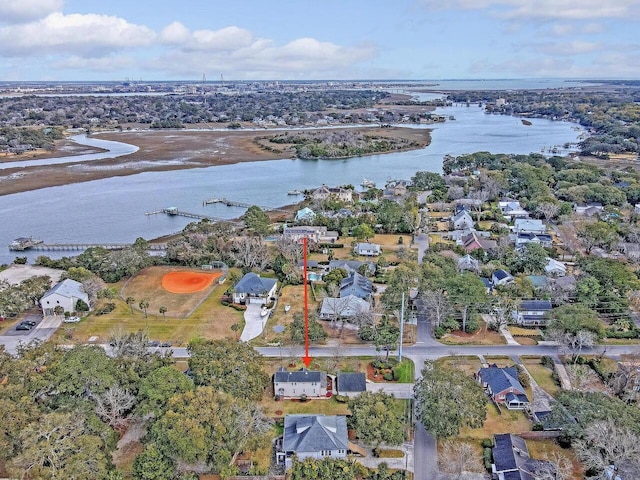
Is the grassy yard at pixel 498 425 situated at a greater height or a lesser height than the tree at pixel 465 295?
lesser

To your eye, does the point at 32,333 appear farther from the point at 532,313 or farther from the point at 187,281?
the point at 532,313

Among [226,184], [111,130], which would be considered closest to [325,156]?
[226,184]

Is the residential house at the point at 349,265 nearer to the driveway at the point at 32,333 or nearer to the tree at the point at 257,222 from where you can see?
the tree at the point at 257,222

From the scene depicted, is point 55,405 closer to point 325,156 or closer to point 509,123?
point 325,156

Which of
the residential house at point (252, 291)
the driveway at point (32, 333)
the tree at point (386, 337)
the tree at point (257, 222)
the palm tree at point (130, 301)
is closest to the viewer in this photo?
the tree at point (386, 337)

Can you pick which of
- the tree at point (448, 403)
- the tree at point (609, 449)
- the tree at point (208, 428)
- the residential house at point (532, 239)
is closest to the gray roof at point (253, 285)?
the tree at point (208, 428)
